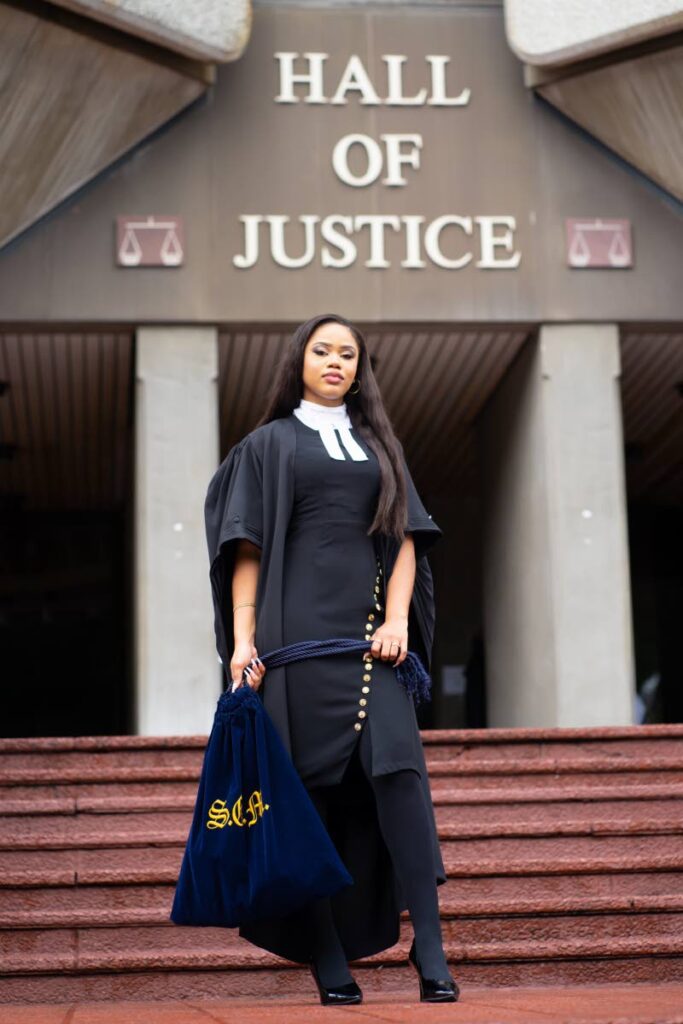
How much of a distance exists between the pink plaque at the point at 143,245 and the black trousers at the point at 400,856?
22.2ft

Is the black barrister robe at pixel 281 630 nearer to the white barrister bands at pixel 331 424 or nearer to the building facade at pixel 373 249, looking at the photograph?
the white barrister bands at pixel 331 424

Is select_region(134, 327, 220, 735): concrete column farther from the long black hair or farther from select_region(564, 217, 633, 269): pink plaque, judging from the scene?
the long black hair

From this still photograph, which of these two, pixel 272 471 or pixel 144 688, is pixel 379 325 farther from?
pixel 272 471

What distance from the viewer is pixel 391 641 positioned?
13.9ft

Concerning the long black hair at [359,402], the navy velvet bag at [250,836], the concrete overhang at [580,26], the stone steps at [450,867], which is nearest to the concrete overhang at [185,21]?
the concrete overhang at [580,26]

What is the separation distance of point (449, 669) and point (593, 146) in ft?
21.3

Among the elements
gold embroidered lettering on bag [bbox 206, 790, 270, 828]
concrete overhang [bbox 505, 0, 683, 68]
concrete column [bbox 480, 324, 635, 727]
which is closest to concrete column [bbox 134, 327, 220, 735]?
concrete column [bbox 480, 324, 635, 727]

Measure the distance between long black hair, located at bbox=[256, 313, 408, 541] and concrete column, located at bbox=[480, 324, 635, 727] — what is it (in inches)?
242

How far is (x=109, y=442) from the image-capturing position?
44.1 feet

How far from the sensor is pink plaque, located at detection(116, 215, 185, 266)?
10555mm

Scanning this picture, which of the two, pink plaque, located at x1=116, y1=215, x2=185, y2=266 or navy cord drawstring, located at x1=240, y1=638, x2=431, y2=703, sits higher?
pink plaque, located at x1=116, y1=215, x2=185, y2=266

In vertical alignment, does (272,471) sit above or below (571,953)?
above

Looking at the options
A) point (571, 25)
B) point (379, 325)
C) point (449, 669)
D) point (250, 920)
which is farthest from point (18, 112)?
point (449, 669)

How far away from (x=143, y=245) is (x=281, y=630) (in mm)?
6643
